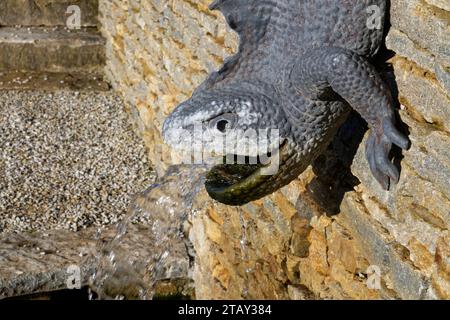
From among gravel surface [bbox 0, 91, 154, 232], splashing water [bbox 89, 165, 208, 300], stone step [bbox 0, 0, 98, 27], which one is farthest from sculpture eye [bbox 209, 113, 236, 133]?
stone step [bbox 0, 0, 98, 27]

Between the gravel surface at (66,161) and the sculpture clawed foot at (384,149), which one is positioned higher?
the sculpture clawed foot at (384,149)

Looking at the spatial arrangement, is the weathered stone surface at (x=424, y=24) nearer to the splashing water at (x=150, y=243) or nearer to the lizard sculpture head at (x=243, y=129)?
the lizard sculpture head at (x=243, y=129)

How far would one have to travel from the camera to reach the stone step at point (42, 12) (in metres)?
6.71

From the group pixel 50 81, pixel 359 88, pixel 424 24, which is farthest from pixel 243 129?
pixel 50 81

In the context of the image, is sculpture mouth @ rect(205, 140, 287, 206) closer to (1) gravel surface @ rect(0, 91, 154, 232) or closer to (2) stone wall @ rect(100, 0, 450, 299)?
(2) stone wall @ rect(100, 0, 450, 299)

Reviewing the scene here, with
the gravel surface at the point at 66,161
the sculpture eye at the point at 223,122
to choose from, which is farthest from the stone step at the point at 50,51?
the sculpture eye at the point at 223,122

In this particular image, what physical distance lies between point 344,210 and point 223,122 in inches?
27.7

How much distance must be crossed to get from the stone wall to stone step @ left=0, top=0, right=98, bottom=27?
2308mm

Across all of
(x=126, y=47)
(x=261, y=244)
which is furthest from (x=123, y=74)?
(x=261, y=244)

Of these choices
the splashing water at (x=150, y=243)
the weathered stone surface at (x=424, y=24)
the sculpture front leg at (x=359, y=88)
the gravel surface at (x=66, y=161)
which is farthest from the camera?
the gravel surface at (x=66, y=161)

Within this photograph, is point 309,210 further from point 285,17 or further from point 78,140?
point 78,140

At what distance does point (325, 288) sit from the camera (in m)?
2.83

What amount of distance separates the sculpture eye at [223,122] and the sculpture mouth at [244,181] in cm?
16

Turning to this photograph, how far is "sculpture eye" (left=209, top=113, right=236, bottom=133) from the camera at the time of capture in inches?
86.0
